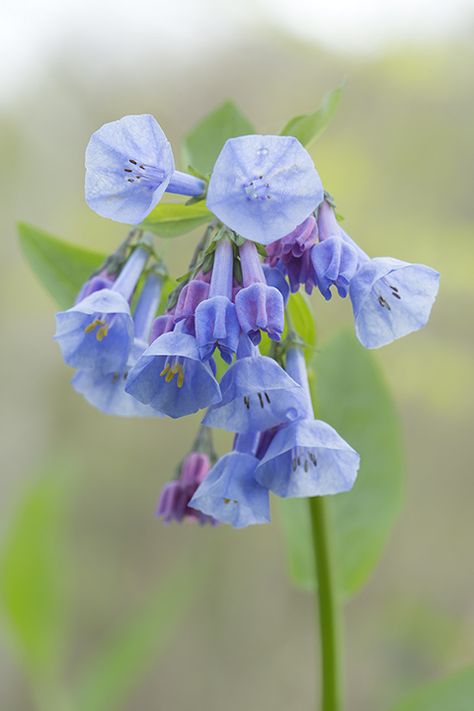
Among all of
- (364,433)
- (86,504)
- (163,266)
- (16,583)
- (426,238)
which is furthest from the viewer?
(86,504)

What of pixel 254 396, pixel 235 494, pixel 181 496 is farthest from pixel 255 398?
pixel 181 496

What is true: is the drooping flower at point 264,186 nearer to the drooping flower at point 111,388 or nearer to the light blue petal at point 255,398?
the light blue petal at point 255,398

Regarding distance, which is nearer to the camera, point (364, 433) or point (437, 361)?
point (364, 433)

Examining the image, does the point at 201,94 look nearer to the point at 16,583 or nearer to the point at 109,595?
the point at 109,595

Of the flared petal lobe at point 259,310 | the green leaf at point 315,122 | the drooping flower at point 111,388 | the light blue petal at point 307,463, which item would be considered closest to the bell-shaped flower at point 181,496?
the drooping flower at point 111,388

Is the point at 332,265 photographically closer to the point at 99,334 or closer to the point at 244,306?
the point at 244,306

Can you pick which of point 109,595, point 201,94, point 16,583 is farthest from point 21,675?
point 201,94

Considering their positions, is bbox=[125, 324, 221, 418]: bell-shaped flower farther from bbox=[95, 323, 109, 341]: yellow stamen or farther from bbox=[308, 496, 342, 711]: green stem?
bbox=[308, 496, 342, 711]: green stem

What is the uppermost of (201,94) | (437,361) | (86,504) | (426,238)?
(201,94)
